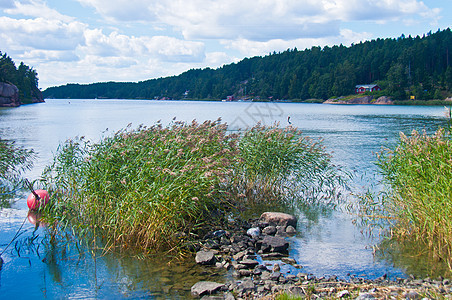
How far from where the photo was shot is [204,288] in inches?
289

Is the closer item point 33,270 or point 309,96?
point 33,270

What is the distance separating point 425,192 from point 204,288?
5.19m

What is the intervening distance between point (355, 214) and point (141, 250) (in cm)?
673

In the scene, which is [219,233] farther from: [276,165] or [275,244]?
[276,165]

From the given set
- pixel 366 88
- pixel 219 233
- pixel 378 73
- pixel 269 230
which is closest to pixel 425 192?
pixel 269 230

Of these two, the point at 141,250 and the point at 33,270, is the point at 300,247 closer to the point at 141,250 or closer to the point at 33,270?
the point at 141,250

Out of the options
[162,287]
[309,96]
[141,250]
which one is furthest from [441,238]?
[309,96]

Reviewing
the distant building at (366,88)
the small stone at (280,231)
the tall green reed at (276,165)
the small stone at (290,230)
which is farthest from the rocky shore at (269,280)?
the distant building at (366,88)

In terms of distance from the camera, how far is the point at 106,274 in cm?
844

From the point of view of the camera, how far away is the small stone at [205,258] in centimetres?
865

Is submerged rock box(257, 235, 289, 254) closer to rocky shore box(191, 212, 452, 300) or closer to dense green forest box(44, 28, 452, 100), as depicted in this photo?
rocky shore box(191, 212, 452, 300)

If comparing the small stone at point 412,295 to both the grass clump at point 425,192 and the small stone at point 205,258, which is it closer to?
the grass clump at point 425,192

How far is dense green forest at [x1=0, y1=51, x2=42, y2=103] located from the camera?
97.7 m

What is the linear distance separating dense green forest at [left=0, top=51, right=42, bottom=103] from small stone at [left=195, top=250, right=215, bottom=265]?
98766 millimetres
